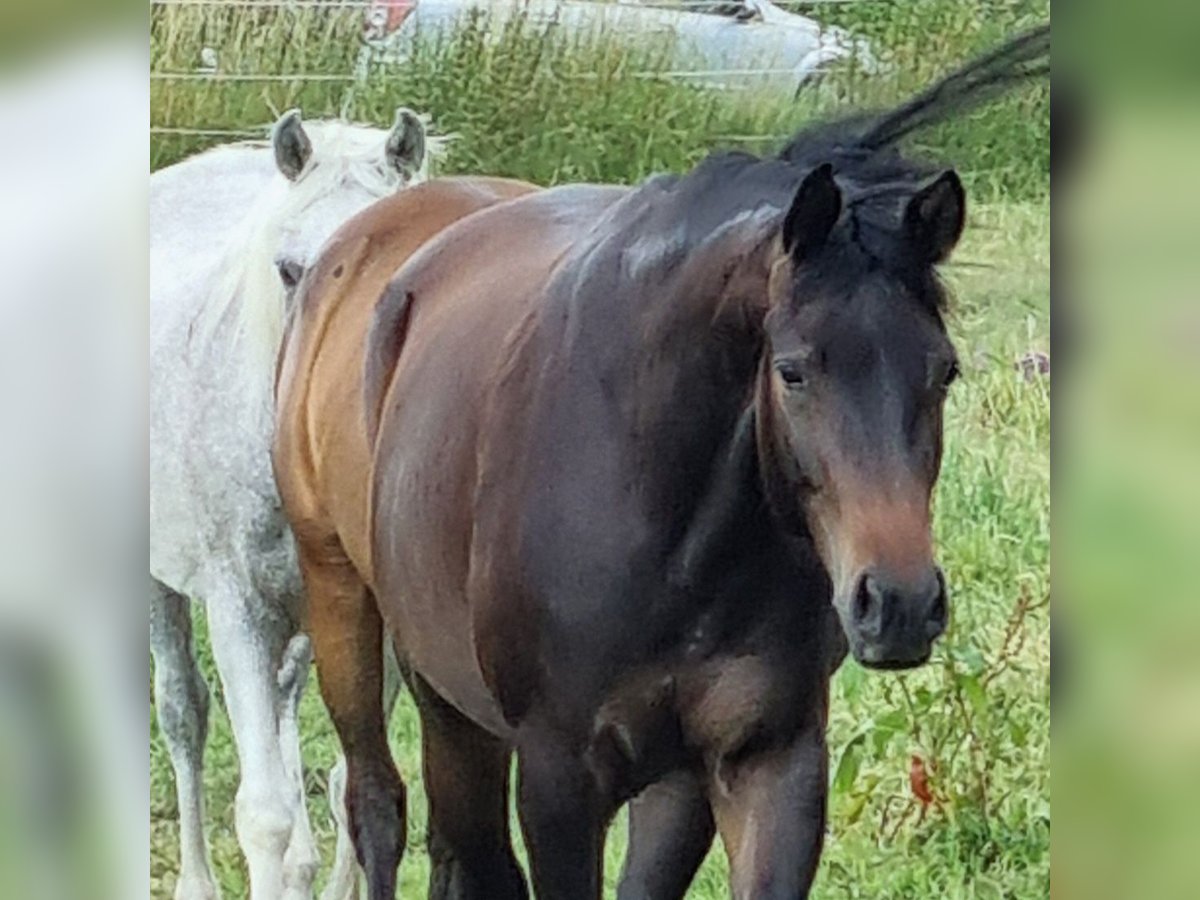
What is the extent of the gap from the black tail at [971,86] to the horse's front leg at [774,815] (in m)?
0.47

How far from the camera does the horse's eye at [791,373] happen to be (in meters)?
1.16

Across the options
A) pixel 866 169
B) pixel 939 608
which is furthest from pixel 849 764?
pixel 866 169

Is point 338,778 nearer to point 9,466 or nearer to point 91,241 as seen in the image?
point 9,466

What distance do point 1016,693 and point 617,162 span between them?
0.53 metres

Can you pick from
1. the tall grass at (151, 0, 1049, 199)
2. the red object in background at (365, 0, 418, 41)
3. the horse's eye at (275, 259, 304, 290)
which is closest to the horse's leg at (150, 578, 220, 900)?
the horse's eye at (275, 259, 304, 290)

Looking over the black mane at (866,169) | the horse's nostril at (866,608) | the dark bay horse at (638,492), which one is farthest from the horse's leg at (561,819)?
the black mane at (866,169)

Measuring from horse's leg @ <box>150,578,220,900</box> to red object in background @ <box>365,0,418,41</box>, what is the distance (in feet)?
1.67

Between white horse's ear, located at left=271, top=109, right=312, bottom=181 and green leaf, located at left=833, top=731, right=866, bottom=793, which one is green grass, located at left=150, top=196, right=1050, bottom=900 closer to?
green leaf, located at left=833, top=731, right=866, bottom=793

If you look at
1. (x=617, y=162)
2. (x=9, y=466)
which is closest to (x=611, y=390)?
(x=617, y=162)

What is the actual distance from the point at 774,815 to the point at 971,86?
1.91 feet

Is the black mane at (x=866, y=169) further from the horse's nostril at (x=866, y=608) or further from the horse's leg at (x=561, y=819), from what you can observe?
the horse's leg at (x=561, y=819)

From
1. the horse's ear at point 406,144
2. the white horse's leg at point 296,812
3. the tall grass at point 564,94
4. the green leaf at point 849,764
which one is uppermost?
the tall grass at point 564,94

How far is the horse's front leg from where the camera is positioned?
4.14 ft

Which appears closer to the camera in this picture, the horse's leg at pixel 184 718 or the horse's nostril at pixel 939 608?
the horse's nostril at pixel 939 608
